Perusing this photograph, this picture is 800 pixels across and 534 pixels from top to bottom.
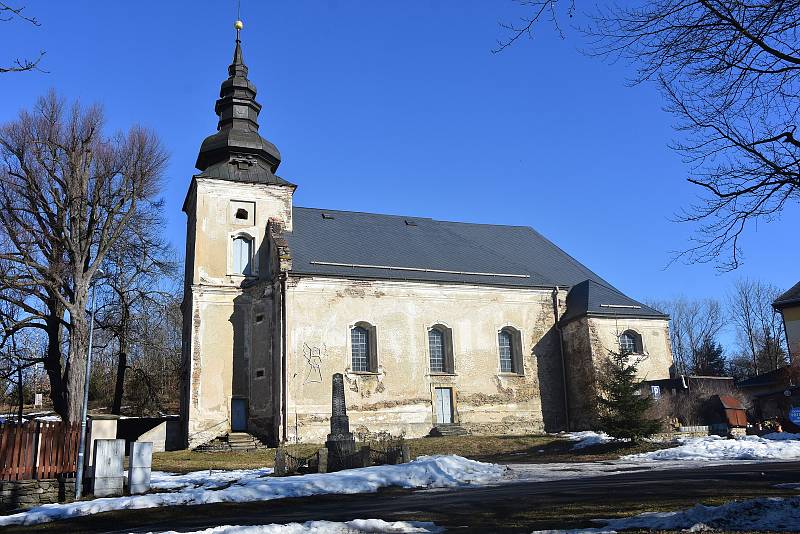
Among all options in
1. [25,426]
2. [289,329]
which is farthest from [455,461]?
[289,329]

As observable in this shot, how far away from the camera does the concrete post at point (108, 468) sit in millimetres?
15203

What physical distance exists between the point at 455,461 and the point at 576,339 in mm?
16768

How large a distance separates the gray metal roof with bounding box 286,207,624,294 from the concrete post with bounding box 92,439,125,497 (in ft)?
46.8

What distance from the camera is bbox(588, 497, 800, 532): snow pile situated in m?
7.50

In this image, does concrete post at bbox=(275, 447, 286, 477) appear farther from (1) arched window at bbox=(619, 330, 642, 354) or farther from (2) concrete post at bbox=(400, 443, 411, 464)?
(1) arched window at bbox=(619, 330, 642, 354)

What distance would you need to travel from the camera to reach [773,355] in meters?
54.7

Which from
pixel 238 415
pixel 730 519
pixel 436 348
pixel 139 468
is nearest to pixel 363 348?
pixel 436 348

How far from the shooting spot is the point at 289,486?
14398 millimetres

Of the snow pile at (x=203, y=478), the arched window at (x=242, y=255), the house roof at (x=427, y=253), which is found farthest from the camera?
the house roof at (x=427, y=253)

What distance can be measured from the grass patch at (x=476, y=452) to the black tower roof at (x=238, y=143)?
13.4 m

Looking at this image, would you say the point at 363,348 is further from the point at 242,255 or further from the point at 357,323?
the point at 242,255

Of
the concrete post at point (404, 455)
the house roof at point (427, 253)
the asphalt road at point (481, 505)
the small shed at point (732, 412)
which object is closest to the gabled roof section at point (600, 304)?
the house roof at point (427, 253)

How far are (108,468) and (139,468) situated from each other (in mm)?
697

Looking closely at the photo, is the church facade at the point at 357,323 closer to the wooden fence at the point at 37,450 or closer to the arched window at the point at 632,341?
the arched window at the point at 632,341
